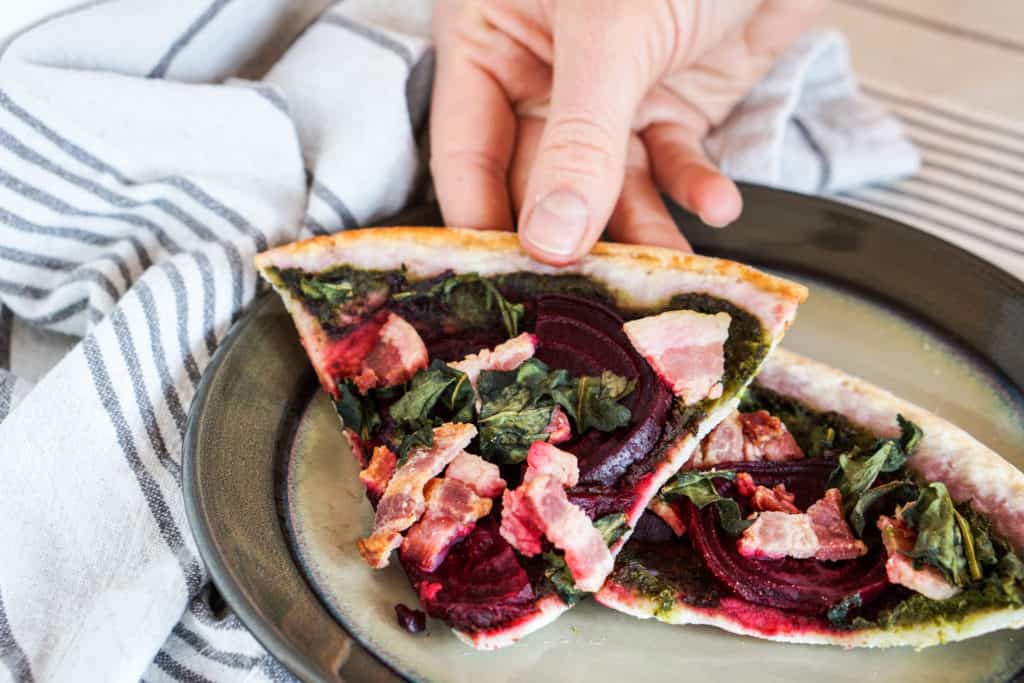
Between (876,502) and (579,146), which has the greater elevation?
(579,146)

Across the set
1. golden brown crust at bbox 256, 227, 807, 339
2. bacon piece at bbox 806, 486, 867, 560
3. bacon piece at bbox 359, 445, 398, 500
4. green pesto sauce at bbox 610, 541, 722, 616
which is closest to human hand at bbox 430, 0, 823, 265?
golden brown crust at bbox 256, 227, 807, 339

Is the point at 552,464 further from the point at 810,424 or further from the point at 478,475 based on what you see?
the point at 810,424

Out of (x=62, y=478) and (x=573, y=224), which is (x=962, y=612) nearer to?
(x=573, y=224)

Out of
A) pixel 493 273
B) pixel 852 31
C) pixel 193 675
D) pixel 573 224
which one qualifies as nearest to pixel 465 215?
pixel 493 273

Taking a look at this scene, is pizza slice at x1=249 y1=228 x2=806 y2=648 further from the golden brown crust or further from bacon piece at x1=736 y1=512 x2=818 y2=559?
bacon piece at x1=736 y1=512 x2=818 y2=559

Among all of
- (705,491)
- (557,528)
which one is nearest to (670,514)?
(705,491)

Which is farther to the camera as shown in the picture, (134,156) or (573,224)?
(134,156)
